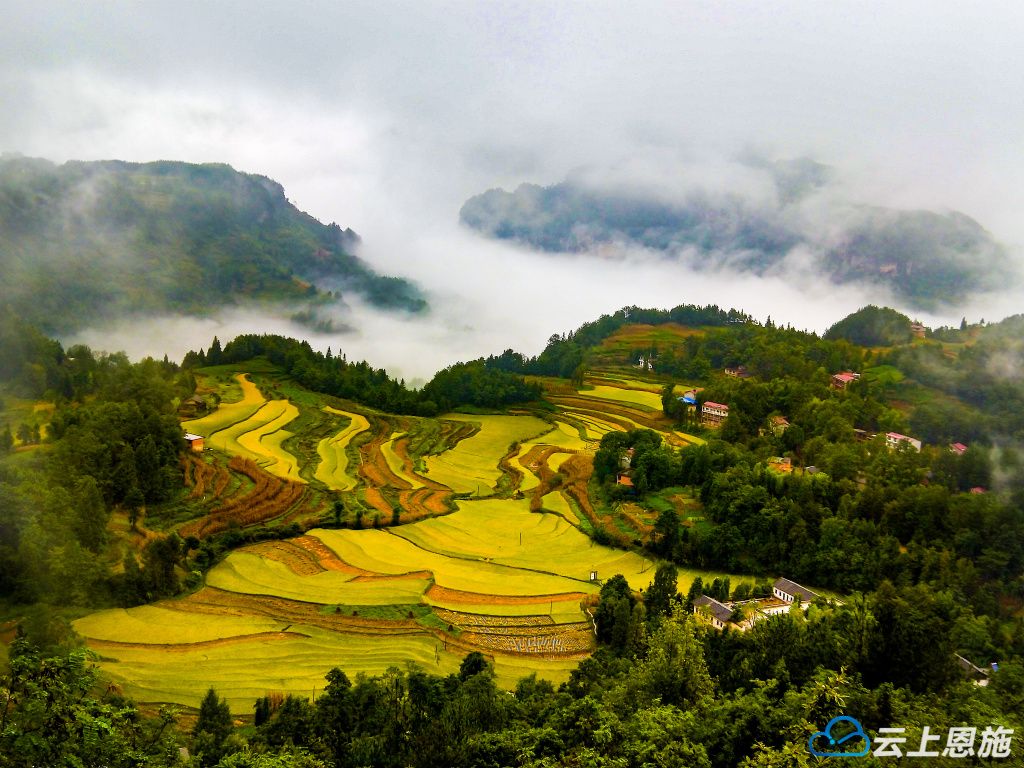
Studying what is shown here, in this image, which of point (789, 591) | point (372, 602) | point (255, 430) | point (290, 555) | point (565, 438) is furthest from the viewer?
point (565, 438)

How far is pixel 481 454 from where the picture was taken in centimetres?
5009

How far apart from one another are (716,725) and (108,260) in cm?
11897

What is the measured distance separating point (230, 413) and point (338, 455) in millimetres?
12270

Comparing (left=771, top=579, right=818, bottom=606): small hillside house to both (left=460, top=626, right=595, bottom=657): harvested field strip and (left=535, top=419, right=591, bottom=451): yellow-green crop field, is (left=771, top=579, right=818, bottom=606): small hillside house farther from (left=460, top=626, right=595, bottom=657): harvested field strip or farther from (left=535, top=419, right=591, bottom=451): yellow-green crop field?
(left=535, top=419, right=591, bottom=451): yellow-green crop field

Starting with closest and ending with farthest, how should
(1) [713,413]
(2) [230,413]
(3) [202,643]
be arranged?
(3) [202,643] → (2) [230,413] → (1) [713,413]

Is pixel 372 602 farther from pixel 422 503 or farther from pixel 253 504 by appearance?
pixel 422 503

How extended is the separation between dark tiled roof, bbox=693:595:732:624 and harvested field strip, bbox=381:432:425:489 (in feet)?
66.4

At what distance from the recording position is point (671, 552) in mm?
32250

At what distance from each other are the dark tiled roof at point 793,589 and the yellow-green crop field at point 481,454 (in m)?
18.3

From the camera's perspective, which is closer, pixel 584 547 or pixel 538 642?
pixel 538 642

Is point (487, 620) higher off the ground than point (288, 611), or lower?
lower

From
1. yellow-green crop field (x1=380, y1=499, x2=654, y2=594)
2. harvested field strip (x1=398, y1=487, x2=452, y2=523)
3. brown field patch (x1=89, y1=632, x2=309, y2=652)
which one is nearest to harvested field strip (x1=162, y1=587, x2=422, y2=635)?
brown field patch (x1=89, y1=632, x2=309, y2=652)

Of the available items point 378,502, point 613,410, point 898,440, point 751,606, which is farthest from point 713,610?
point 613,410

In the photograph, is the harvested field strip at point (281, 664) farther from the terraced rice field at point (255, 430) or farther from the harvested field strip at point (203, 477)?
the terraced rice field at point (255, 430)
